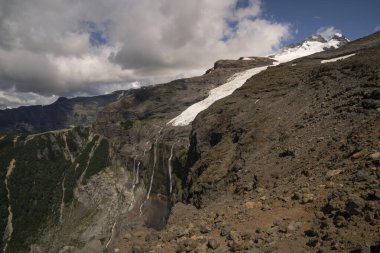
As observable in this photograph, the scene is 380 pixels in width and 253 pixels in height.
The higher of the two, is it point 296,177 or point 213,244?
point 296,177

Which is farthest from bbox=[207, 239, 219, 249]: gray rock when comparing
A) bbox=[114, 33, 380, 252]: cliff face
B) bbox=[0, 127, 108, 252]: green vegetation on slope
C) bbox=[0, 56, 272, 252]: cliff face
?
bbox=[0, 127, 108, 252]: green vegetation on slope

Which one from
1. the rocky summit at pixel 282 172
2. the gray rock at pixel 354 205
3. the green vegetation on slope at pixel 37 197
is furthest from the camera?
the green vegetation on slope at pixel 37 197

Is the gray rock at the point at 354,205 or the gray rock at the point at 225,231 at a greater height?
the gray rock at the point at 354,205

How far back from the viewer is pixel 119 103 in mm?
169750

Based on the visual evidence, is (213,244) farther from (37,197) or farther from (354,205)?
(37,197)

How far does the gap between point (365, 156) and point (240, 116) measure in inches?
1008

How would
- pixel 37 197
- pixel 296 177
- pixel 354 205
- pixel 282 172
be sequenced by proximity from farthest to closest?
1. pixel 37 197
2. pixel 282 172
3. pixel 296 177
4. pixel 354 205

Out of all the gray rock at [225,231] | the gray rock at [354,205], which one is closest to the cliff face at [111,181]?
the gray rock at [225,231]

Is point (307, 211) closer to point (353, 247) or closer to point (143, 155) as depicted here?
point (353, 247)

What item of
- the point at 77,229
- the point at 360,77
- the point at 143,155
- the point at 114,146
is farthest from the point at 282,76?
the point at 114,146

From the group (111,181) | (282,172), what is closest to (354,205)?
(282,172)

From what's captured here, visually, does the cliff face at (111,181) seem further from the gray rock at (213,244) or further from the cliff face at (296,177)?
the gray rock at (213,244)

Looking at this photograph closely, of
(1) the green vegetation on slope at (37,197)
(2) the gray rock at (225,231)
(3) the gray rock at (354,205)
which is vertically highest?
(3) the gray rock at (354,205)

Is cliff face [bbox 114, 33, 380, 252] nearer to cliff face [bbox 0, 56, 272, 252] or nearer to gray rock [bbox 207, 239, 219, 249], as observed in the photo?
gray rock [bbox 207, 239, 219, 249]
